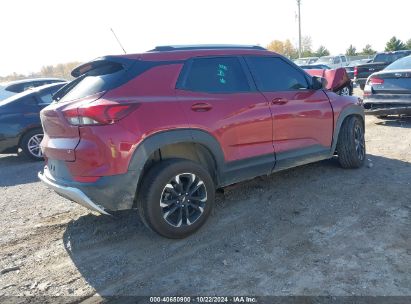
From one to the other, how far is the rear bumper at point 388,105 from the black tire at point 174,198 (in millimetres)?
5828

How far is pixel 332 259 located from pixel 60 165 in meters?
2.59

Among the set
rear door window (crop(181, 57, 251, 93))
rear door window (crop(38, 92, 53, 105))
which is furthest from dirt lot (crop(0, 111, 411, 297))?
rear door window (crop(38, 92, 53, 105))

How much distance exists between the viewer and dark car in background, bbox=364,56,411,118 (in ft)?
26.1

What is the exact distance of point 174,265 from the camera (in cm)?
330

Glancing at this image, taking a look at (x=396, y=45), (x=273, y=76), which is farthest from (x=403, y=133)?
(x=396, y=45)

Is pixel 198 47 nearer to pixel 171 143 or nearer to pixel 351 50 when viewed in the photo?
pixel 171 143

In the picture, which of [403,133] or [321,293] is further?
[403,133]

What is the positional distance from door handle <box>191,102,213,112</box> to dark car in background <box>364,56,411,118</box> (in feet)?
18.9

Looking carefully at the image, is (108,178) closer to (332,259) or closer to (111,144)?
(111,144)

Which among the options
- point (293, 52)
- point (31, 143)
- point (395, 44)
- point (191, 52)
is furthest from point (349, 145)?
point (293, 52)

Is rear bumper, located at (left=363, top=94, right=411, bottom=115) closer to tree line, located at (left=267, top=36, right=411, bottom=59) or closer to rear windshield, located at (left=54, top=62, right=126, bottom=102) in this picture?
rear windshield, located at (left=54, top=62, right=126, bottom=102)

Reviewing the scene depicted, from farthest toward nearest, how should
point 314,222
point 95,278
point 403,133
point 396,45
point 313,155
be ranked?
point 396,45 → point 403,133 → point 313,155 → point 314,222 → point 95,278

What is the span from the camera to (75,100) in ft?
12.0

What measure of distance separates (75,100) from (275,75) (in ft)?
7.68
